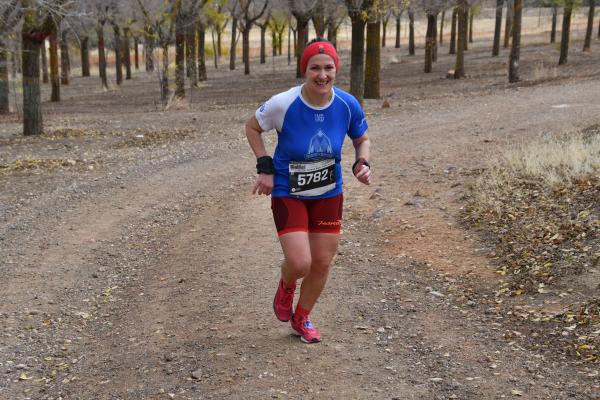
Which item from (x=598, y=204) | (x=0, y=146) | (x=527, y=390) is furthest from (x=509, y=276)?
(x=0, y=146)

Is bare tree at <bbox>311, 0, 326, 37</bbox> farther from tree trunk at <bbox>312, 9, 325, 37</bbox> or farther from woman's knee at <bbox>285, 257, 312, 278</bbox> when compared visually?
woman's knee at <bbox>285, 257, 312, 278</bbox>

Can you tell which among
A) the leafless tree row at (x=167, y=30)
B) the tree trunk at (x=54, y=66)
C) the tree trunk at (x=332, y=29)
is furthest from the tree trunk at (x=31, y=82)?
the tree trunk at (x=332, y=29)

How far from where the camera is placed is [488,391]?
405cm

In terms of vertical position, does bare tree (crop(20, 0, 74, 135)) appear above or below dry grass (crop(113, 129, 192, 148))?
above

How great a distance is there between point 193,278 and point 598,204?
3912 mm

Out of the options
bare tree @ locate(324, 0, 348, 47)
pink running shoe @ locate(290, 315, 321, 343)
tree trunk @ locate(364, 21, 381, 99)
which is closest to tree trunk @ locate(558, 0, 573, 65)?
bare tree @ locate(324, 0, 348, 47)

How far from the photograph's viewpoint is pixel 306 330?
4.69 m

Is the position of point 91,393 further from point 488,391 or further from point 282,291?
point 488,391

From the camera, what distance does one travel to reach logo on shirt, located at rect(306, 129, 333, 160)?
13.9ft

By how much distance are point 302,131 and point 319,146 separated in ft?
0.45

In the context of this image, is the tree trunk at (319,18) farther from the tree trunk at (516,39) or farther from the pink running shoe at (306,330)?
the pink running shoe at (306,330)

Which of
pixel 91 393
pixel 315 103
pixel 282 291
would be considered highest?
pixel 315 103

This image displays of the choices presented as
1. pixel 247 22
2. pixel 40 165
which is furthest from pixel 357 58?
pixel 247 22

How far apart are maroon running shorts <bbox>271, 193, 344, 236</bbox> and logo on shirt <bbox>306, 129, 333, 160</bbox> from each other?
29 centimetres
